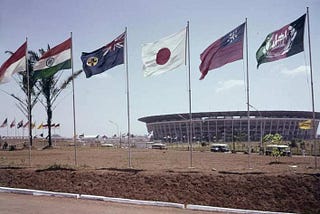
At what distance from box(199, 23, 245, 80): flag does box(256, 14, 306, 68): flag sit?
1026mm

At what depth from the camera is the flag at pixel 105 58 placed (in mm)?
17844

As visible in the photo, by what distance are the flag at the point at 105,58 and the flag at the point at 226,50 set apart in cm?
393

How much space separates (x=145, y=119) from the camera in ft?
482

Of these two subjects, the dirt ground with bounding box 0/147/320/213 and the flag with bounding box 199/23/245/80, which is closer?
the dirt ground with bounding box 0/147/320/213

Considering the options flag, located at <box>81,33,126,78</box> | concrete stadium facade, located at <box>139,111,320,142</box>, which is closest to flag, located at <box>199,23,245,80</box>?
flag, located at <box>81,33,126,78</box>

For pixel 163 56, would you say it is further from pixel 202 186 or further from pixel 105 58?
pixel 202 186

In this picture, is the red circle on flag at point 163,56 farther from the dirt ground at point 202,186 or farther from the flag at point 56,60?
the flag at point 56,60

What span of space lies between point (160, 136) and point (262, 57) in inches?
5066

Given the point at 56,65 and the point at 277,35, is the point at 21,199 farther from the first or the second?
the point at 277,35

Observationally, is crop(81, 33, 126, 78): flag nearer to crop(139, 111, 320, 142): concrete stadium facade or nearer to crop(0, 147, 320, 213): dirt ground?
crop(0, 147, 320, 213): dirt ground

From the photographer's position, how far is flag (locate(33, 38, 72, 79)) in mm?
19234

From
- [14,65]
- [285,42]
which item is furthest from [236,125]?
[285,42]

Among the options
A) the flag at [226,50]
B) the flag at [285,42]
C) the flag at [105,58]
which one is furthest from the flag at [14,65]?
the flag at [285,42]

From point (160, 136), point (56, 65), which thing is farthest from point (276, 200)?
point (160, 136)
